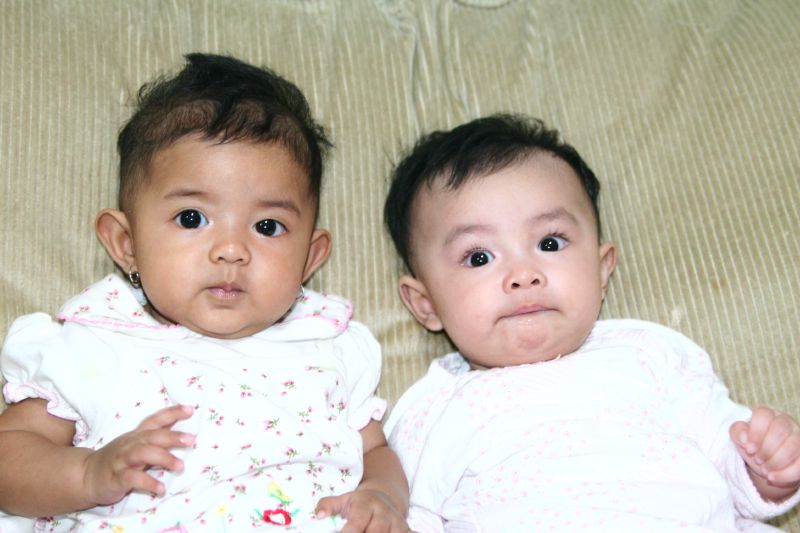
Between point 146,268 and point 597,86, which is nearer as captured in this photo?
point 146,268

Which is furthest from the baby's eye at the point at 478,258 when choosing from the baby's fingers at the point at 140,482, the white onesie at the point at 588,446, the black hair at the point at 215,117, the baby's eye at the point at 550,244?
the baby's fingers at the point at 140,482

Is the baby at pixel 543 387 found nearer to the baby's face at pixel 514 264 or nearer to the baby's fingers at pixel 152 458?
the baby's face at pixel 514 264

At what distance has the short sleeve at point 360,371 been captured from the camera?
174 centimetres

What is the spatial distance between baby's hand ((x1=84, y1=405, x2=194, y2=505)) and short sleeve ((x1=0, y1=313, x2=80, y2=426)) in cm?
17

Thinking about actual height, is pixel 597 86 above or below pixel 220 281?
above

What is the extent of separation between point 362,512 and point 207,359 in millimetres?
401

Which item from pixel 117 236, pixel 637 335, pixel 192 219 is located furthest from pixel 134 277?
pixel 637 335

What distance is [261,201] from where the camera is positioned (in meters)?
1.64

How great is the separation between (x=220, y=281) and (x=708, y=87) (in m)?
1.18

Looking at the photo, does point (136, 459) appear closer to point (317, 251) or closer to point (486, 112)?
point (317, 251)

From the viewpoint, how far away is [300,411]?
161 centimetres

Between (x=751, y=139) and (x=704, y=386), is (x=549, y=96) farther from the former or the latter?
(x=704, y=386)

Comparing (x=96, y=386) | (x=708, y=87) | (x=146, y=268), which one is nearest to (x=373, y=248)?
(x=146, y=268)

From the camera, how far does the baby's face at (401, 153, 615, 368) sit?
168cm
